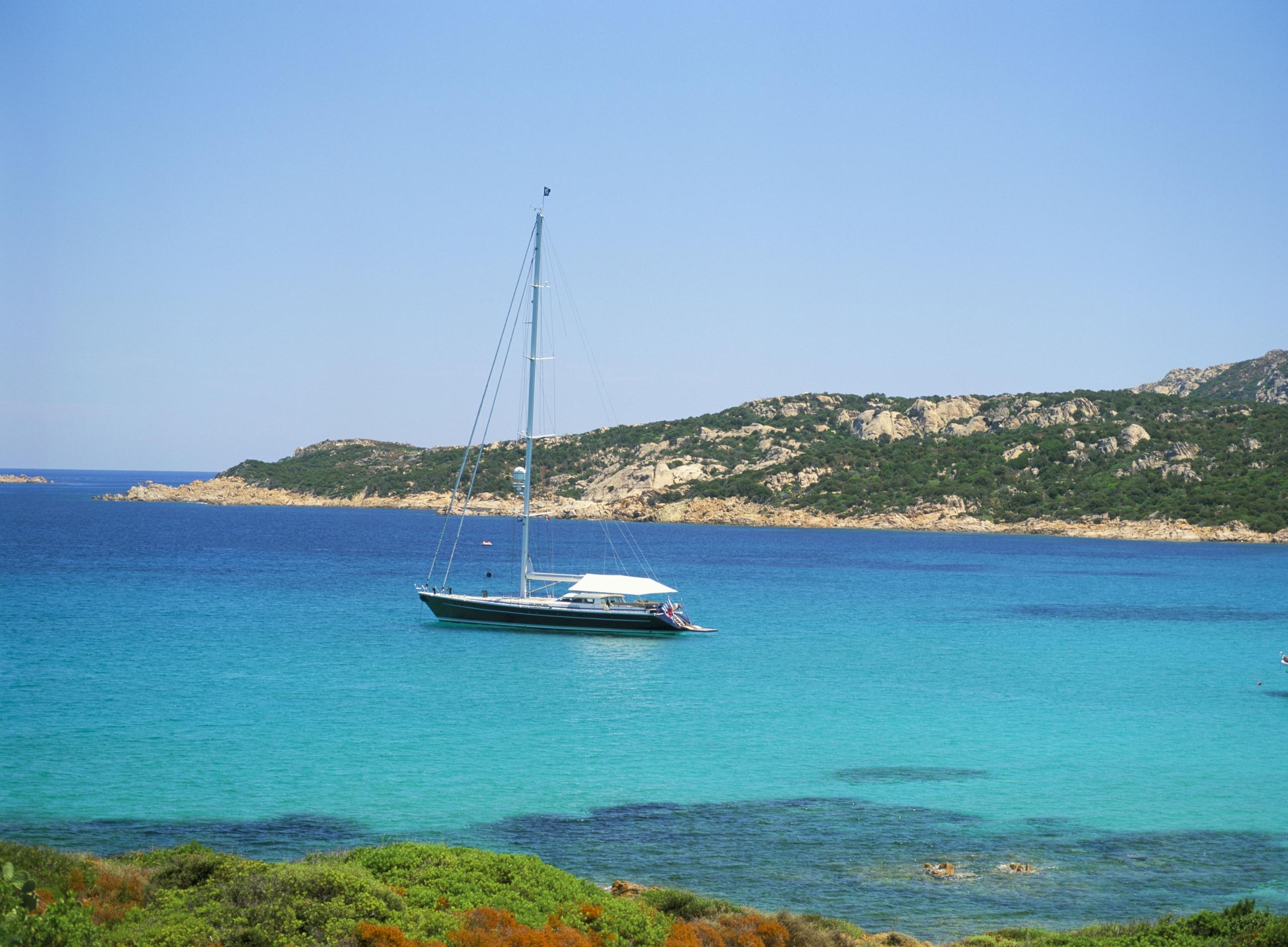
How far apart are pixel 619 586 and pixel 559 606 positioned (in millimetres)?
2220

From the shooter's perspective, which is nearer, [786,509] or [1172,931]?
[1172,931]

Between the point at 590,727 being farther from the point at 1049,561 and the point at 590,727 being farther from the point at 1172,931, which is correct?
the point at 1049,561

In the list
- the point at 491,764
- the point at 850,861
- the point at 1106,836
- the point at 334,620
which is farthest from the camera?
the point at 334,620

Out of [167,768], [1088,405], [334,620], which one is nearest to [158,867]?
[167,768]

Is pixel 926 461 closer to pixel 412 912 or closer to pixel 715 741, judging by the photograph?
pixel 715 741

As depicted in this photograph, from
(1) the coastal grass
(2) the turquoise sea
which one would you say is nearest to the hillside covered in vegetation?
(2) the turquoise sea

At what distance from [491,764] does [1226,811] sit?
12.3m

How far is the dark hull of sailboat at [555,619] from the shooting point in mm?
38219

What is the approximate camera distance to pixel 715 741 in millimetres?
21938

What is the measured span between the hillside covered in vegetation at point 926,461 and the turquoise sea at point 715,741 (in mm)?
62460

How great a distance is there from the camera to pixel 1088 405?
13275cm

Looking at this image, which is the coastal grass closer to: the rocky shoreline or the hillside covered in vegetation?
the rocky shoreline

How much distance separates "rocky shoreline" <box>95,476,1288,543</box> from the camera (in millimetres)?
100062

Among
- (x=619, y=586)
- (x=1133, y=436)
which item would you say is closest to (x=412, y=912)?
(x=619, y=586)
